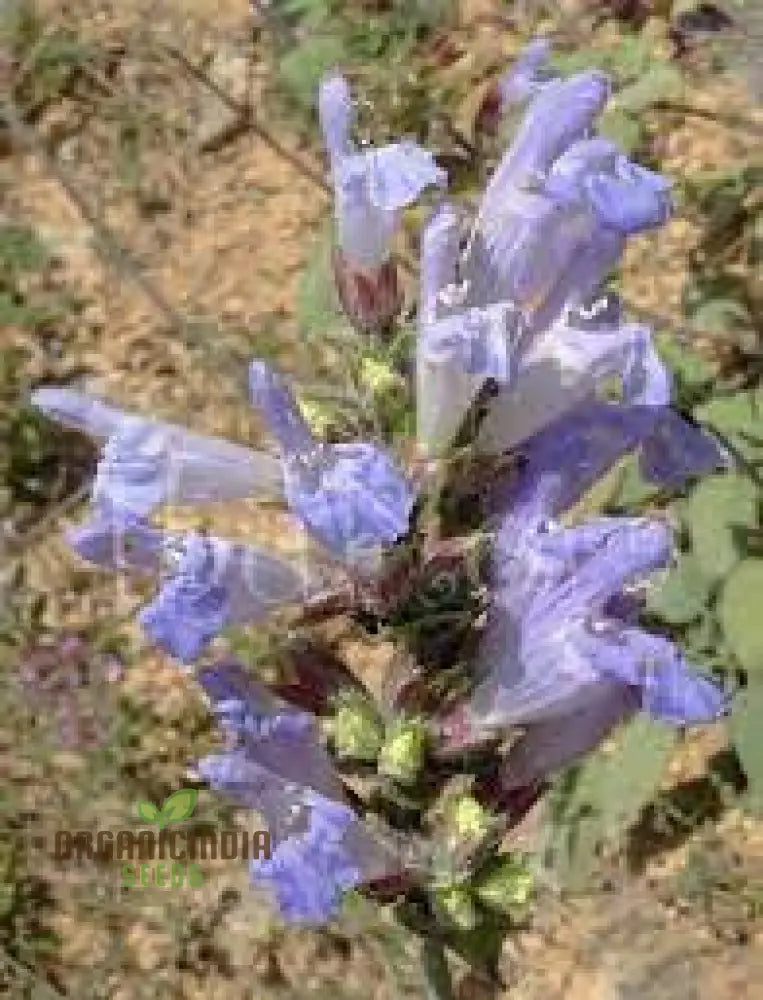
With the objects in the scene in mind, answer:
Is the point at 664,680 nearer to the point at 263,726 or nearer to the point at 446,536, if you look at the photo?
the point at 446,536

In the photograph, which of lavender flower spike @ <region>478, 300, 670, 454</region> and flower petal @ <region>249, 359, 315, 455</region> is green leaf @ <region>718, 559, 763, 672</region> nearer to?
lavender flower spike @ <region>478, 300, 670, 454</region>

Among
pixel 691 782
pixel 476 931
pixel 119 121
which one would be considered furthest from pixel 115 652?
pixel 476 931

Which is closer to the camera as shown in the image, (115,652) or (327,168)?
(115,652)

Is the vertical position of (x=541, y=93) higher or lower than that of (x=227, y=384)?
higher

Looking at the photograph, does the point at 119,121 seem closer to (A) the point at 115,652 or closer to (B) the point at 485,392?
(A) the point at 115,652

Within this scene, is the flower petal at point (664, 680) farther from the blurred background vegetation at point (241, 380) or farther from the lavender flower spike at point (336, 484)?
the blurred background vegetation at point (241, 380)

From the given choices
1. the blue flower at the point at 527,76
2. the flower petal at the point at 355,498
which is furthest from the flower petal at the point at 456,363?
the blue flower at the point at 527,76

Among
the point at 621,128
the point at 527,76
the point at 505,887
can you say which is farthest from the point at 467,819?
the point at 621,128
